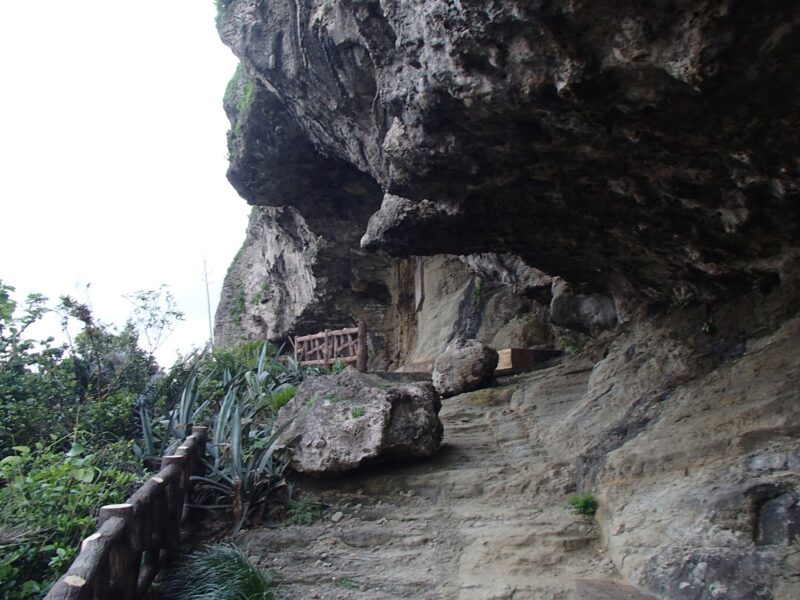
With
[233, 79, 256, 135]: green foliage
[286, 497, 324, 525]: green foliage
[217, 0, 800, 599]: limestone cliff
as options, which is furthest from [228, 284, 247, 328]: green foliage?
[286, 497, 324, 525]: green foliage

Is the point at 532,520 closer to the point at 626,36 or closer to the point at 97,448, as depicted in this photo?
the point at 626,36

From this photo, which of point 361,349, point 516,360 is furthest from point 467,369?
point 361,349

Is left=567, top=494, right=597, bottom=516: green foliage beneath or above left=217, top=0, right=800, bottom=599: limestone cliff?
beneath

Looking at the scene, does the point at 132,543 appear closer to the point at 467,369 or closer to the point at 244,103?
the point at 467,369

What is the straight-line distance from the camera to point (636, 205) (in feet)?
13.9

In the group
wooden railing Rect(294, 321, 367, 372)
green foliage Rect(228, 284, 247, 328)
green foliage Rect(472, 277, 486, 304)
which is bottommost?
wooden railing Rect(294, 321, 367, 372)

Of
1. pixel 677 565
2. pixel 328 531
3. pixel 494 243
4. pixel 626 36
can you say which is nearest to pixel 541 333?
pixel 494 243

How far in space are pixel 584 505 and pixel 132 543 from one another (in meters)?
2.92

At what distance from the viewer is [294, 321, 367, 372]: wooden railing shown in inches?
444

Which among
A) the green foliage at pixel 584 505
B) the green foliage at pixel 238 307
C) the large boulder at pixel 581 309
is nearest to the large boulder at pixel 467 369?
the large boulder at pixel 581 309

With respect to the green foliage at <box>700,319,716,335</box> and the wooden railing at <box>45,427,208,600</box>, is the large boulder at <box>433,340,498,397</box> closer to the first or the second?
the green foliage at <box>700,319,716,335</box>

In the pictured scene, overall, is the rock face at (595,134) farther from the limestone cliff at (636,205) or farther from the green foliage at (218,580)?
the green foliage at (218,580)

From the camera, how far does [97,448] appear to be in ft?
19.4

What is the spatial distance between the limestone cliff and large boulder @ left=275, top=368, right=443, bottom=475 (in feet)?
4.08
